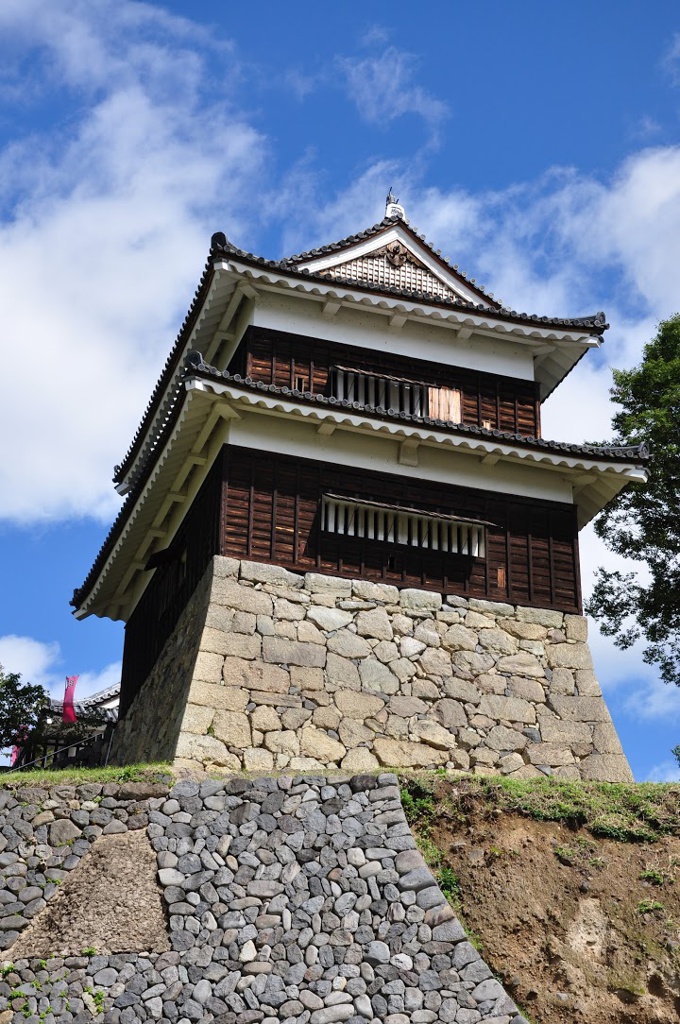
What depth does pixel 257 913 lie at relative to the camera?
14484 millimetres

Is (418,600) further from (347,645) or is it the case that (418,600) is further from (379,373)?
(379,373)

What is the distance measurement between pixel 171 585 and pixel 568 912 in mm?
9678

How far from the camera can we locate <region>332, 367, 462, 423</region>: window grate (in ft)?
69.2

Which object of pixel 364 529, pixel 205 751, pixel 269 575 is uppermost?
pixel 364 529

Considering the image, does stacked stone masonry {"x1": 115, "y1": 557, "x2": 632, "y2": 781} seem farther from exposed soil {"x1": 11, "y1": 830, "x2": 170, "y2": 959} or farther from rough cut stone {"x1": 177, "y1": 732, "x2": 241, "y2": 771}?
exposed soil {"x1": 11, "y1": 830, "x2": 170, "y2": 959}

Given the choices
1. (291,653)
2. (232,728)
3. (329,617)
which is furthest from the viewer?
(329,617)

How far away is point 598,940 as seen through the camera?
47.7 ft

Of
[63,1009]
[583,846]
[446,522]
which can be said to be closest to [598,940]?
[583,846]

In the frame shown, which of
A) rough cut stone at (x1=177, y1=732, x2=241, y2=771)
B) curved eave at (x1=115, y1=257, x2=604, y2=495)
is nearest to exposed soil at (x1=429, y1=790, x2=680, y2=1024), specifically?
rough cut stone at (x1=177, y1=732, x2=241, y2=771)

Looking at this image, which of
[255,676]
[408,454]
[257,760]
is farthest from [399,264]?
[257,760]

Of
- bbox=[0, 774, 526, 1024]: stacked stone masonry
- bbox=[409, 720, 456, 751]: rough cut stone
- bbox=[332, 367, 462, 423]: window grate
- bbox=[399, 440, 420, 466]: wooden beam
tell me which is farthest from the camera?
bbox=[332, 367, 462, 423]: window grate

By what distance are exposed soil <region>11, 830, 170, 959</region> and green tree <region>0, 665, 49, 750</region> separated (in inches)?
403

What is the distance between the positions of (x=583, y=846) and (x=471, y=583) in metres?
5.29

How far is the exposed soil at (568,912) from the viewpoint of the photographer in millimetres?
14039
